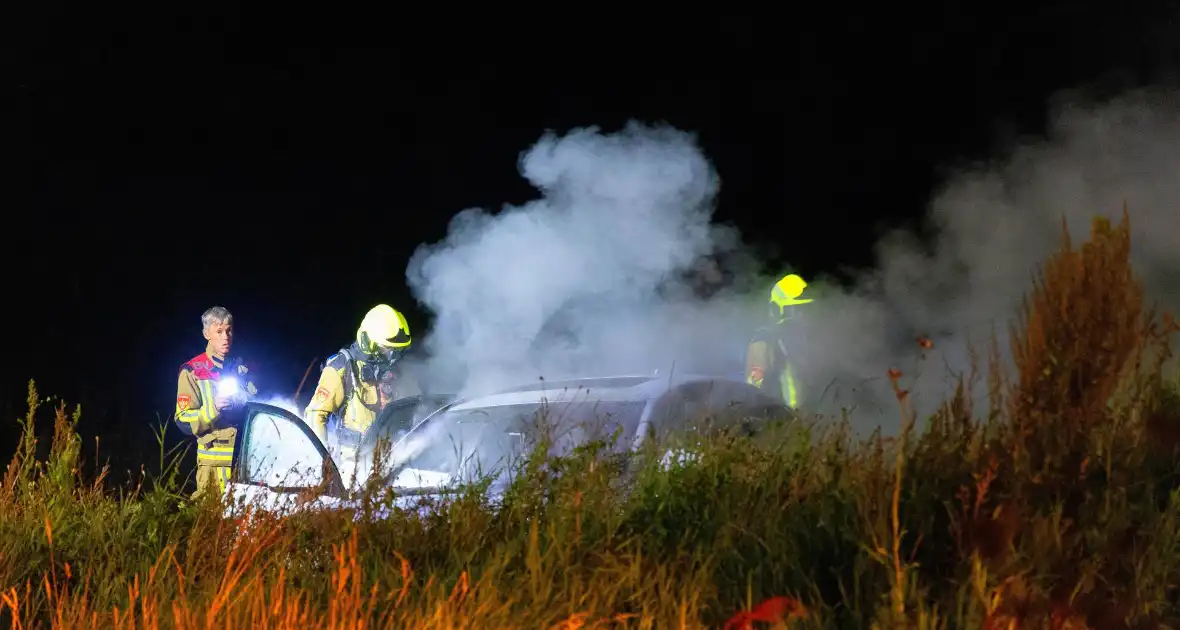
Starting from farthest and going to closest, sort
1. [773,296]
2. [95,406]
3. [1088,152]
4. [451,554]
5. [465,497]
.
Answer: [95,406] < [1088,152] < [773,296] < [465,497] < [451,554]

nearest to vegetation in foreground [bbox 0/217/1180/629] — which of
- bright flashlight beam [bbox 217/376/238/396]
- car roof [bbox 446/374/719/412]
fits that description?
car roof [bbox 446/374/719/412]

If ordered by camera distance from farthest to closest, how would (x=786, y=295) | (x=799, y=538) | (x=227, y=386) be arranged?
(x=786, y=295), (x=227, y=386), (x=799, y=538)

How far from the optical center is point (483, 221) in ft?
39.4

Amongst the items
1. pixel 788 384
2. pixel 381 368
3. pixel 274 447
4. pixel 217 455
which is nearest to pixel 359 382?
pixel 381 368

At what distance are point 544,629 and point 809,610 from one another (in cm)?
88

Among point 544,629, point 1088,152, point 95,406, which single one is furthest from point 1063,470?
point 95,406

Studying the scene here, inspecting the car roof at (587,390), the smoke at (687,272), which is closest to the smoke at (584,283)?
the smoke at (687,272)

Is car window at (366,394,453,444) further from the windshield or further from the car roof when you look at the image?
the car roof

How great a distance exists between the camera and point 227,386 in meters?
6.18

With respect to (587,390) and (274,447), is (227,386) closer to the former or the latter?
(274,447)

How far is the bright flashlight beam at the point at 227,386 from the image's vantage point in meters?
6.15

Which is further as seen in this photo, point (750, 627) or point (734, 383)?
point (734, 383)

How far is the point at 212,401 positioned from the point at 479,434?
1695 millimetres

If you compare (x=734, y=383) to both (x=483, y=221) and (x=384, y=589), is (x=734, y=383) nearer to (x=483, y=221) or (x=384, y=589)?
(x=384, y=589)
